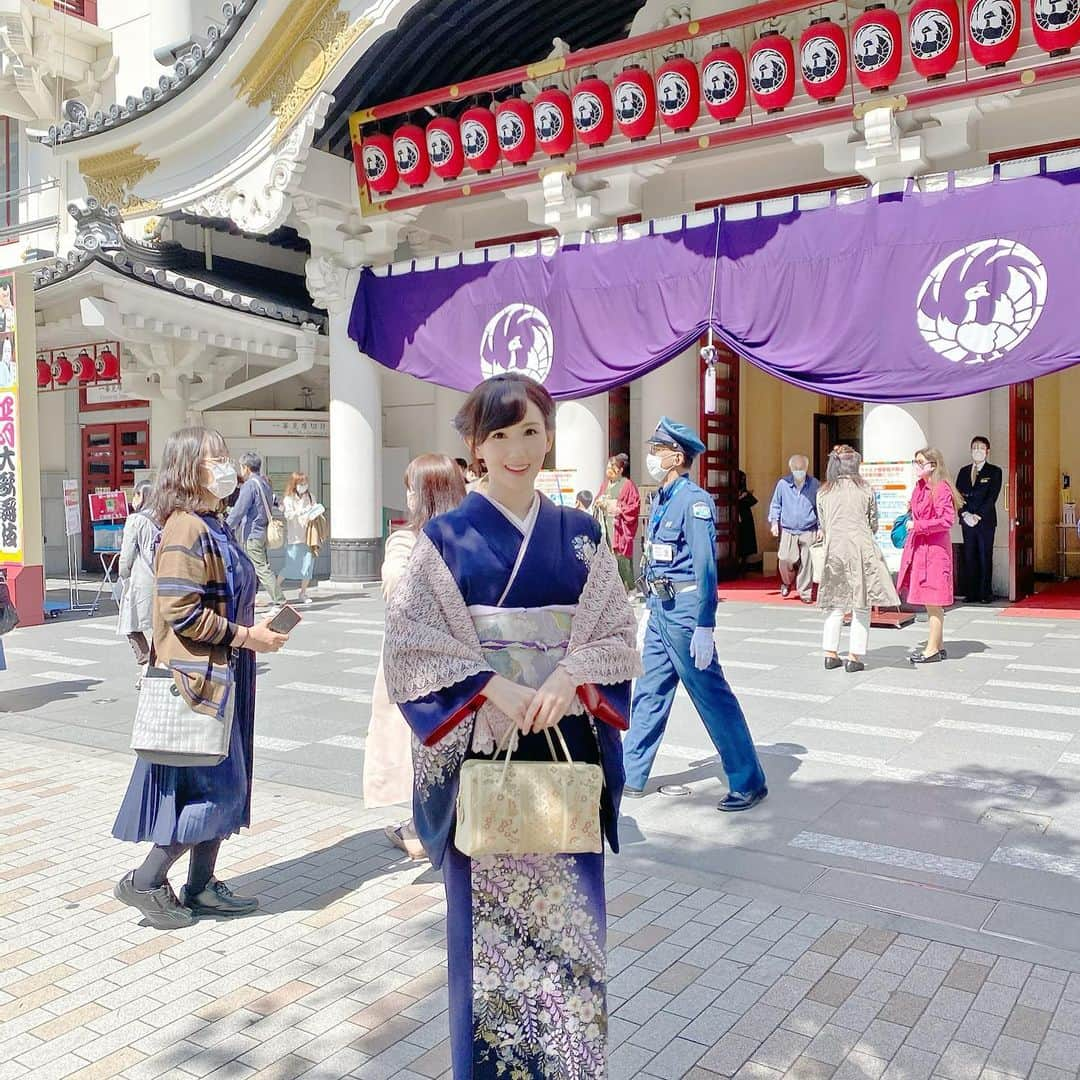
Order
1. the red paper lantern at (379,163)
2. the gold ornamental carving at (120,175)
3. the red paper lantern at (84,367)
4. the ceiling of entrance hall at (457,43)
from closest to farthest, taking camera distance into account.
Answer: the ceiling of entrance hall at (457,43) → the red paper lantern at (379,163) → the red paper lantern at (84,367) → the gold ornamental carving at (120,175)

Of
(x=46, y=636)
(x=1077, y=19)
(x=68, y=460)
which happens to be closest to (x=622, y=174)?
(x=1077, y=19)

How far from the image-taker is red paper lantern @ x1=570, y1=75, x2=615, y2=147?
1141cm

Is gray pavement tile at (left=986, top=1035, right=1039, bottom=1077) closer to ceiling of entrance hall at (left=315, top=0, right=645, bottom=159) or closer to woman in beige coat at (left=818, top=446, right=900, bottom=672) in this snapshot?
woman in beige coat at (left=818, top=446, right=900, bottom=672)

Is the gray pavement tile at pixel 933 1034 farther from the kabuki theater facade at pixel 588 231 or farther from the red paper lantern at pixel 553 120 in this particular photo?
the red paper lantern at pixel 553 120

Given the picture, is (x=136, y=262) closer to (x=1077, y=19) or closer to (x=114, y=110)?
(x=114, y=110)

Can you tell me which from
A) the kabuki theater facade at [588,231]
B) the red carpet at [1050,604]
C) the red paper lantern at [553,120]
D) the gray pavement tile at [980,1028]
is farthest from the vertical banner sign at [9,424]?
the red carpet at [1050,604]

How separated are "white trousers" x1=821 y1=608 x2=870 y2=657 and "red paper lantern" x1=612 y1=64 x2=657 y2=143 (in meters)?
6.23

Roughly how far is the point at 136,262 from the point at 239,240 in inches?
181

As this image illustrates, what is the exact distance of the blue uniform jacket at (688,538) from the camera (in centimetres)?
466

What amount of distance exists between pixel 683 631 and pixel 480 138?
9.31m

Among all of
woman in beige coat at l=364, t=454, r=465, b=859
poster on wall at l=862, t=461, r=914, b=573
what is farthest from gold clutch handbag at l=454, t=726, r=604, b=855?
poster on wall at l=862, t=461, r=914, b=573

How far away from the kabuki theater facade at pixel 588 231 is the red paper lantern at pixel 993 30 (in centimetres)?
3

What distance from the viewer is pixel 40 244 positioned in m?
17.1

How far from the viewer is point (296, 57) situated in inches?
481
